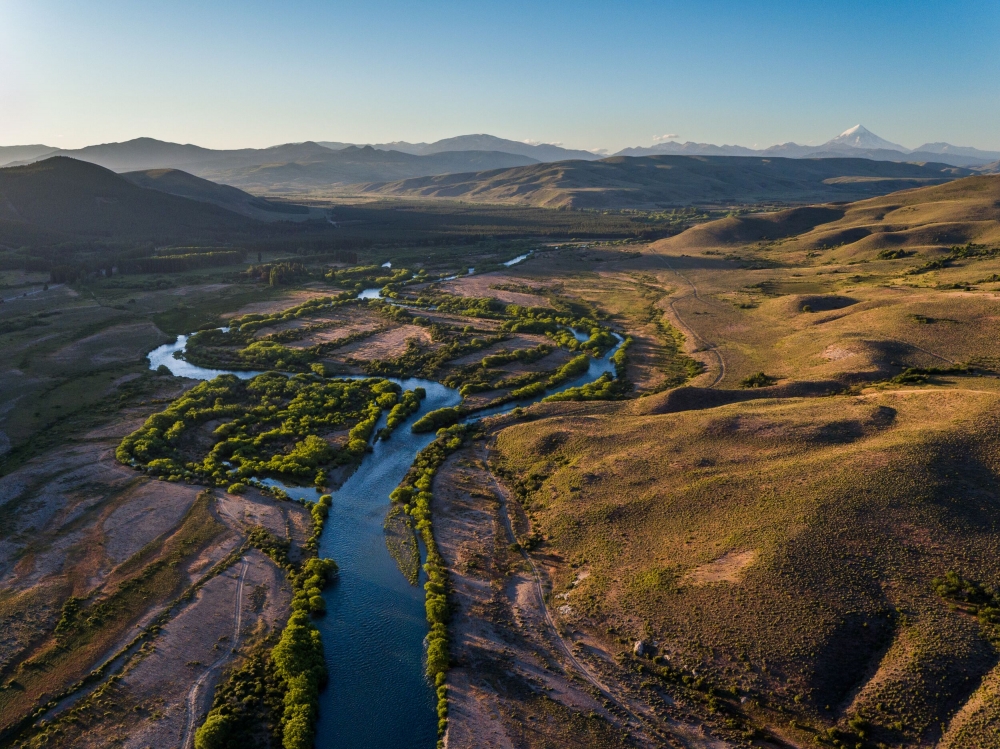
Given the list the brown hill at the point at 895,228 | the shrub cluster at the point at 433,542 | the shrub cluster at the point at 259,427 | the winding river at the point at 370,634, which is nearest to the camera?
the winding river at the point at 370,634

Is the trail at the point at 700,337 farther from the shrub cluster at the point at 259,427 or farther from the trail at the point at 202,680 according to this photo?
the trail at the point at 202,680

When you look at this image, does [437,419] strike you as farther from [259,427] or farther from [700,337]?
[700,337]

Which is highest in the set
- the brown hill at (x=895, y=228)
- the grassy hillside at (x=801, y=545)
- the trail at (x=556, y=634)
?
the brown hill at (x=895, y=228)

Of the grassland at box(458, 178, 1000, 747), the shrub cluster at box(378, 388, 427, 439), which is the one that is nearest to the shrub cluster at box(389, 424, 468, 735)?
the shrub cluster at box(378, 388, 427, 439)

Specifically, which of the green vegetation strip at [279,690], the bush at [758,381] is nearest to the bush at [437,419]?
the green vegetation strip at [279,690]

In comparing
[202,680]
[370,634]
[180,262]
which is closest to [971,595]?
[370,634]

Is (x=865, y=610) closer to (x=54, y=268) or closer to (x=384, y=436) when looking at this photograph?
(x=384, y=436)

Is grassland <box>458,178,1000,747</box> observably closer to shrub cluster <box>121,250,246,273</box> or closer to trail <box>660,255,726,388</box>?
trail <box>660,255,726,388</box>
